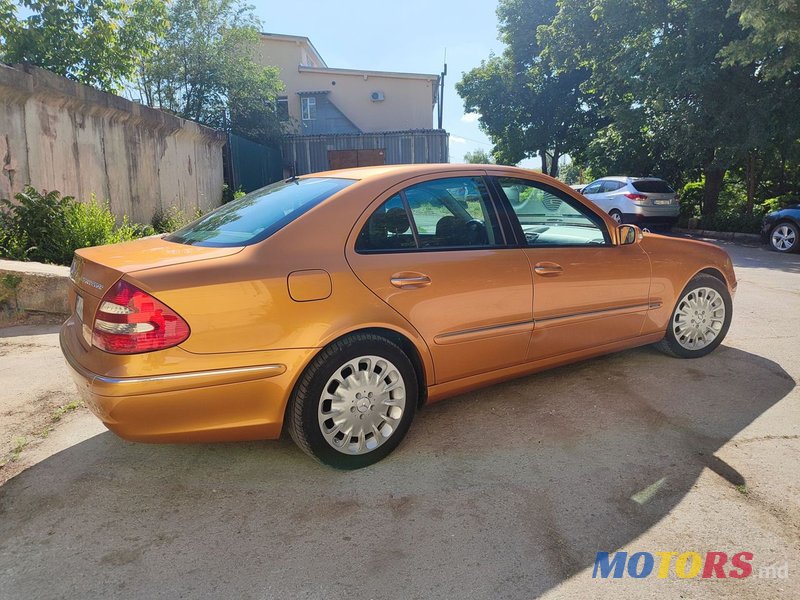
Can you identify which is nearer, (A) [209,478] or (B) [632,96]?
(A) [209,478]

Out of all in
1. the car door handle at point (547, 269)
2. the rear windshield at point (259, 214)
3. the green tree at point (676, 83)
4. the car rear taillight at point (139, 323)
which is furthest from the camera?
the green tree at point (676, 83)

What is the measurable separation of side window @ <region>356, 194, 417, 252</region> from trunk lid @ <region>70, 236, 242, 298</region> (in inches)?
25.5

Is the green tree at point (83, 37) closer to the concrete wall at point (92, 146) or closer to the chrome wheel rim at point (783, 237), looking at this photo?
the concrete wall at point (92, 146)

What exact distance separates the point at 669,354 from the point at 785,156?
1357 cm

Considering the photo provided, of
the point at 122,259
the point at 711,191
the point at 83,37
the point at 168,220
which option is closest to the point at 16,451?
the point at 122,259

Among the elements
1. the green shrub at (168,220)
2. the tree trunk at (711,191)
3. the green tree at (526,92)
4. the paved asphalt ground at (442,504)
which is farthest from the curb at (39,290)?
the green tree at (526,92)

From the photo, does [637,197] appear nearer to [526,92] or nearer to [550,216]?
[550,216]

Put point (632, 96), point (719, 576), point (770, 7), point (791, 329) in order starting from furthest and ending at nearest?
point (632, 96) → point (770, 7) → point (791, 329) → point (719, 576)

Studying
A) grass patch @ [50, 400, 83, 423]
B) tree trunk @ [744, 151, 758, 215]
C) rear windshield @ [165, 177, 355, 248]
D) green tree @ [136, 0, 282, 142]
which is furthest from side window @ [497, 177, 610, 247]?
green tree @ [136, 0, 282, 142]

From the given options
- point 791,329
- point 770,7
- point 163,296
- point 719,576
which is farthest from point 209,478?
point 770,7

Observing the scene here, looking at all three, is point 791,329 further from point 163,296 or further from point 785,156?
point 785,156

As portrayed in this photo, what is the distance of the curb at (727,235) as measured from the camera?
576 inches

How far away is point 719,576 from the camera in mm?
2162

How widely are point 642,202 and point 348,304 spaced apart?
47.4 feet
